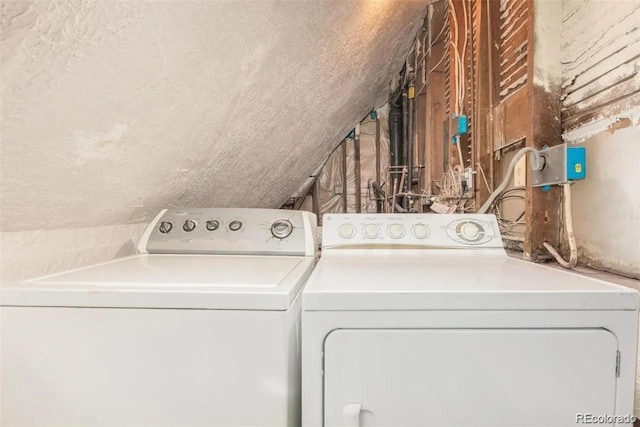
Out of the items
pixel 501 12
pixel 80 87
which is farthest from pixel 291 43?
pixel 501 12

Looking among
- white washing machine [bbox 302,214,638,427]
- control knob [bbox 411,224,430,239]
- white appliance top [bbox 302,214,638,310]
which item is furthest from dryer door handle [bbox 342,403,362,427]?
control knob [bbox 411,224,430,239]

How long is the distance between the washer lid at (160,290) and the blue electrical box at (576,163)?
89cm

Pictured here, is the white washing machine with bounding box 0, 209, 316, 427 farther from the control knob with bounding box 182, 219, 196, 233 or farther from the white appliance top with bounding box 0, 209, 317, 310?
the control knob with bounding box 182, 219, 196, 233

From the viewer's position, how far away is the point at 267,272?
840 mm

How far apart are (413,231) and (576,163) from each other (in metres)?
0.53

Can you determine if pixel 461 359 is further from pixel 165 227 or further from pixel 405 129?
pixel 405 129

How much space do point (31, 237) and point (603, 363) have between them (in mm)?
1315

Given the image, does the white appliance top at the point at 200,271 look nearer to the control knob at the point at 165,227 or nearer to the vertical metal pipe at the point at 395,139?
the control knob at the point at 165,227

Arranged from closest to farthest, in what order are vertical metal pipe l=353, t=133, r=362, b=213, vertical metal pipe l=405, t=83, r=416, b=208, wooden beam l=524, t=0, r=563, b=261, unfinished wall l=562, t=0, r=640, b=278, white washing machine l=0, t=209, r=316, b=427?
white washing machine l=0, t=209, r=316, b=427 → unfinished wall l=562, t=0, r=640, b=278 → wooden beam l=524, t=0, r=563, b=261 → vertical metal pipe l=405, t=83, r=416, b=208 → vertical metal pipe l=353, t=133, r=362, b=213

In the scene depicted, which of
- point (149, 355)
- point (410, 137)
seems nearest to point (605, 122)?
point (149, 355)

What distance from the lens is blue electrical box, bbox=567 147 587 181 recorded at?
1.09 m

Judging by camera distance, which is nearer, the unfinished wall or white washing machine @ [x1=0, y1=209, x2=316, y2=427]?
white washing machine @ [x1=0, y1=209, x2=316, y2=427]

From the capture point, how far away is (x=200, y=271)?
2.80 ft

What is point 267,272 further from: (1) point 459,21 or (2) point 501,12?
(1) point 459,21
